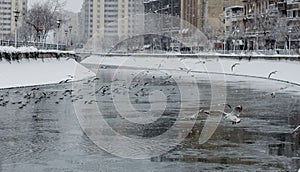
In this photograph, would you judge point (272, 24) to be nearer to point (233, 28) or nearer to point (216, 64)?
point (216, 64)

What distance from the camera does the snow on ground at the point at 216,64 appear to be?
52866 millimetres

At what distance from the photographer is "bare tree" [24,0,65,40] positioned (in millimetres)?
92688

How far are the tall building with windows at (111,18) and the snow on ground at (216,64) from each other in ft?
16.5

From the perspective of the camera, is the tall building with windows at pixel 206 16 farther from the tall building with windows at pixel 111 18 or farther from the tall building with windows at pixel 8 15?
the tall building with windows at pixel 8 15

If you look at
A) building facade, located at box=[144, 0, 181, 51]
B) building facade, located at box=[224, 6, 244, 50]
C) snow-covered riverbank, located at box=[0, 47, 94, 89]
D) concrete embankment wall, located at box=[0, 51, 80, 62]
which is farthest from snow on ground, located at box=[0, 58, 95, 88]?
building facade, located at box=[144, 0, 181, 51]

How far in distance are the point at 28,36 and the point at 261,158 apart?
105 m

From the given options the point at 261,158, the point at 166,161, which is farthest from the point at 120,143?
the point at 261,158

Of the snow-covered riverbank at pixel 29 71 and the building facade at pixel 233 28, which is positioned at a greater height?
the building facade at pixel 233 28

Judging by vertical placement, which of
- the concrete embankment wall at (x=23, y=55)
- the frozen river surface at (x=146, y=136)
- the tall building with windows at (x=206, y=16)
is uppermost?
the tall building with windows at (x=206, y=16)

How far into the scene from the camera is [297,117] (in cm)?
2273

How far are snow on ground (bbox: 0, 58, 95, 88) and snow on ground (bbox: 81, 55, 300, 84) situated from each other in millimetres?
18478

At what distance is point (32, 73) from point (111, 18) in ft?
232

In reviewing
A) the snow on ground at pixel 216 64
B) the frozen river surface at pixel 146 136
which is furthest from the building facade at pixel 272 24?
the frozen river surface at pixel 146 136

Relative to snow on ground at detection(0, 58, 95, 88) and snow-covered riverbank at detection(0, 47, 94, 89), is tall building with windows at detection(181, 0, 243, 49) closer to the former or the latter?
snow on ground at detection(0, 58, 95, 88)
